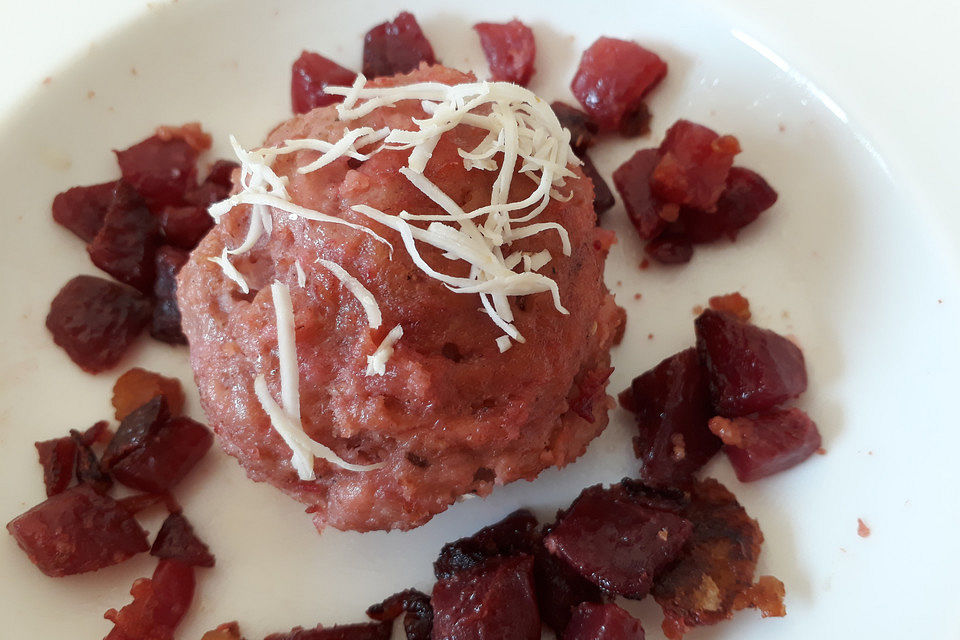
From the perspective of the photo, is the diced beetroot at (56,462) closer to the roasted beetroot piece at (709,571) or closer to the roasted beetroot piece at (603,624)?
the roasted beetroot piece at (603,624)

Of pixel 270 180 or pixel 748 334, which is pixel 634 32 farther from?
pixel 270 180

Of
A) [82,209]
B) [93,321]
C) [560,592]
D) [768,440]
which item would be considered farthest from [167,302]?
[768,440]

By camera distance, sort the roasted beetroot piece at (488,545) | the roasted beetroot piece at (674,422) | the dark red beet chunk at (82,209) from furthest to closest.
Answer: the dark red beet chunk at (82,209), the roasted beetroot piece at (674,422), the roasted beetroot piece at (488,545)

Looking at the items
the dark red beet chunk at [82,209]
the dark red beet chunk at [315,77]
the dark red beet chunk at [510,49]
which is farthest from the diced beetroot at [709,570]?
the dark red beet chunk at [82,209]

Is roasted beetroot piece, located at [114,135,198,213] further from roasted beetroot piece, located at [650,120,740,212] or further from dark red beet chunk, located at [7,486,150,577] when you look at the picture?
roasted beetroot piece, located at [650,120,740,212]

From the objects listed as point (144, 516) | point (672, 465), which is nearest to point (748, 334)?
point (672, 465)

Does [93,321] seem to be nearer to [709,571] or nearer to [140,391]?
[140,391]
